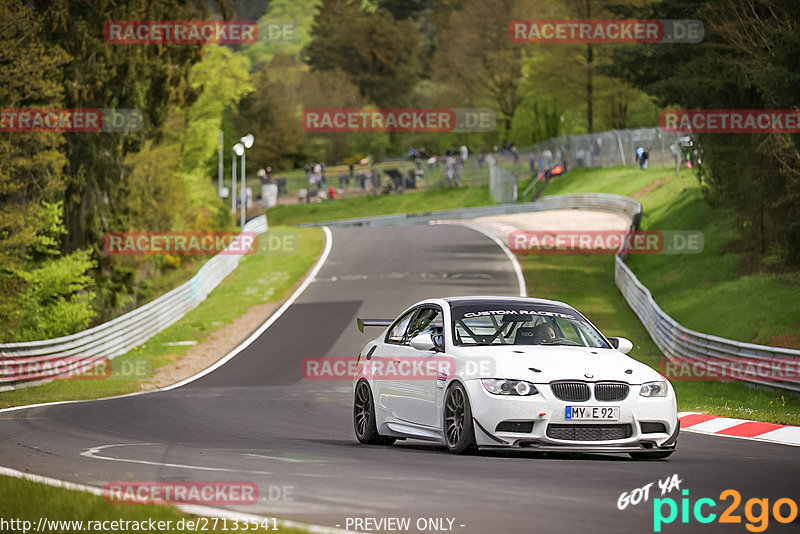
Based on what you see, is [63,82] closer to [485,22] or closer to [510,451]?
[510,451]

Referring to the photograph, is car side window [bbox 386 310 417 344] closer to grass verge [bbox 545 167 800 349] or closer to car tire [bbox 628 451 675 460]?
car tire [bbox 628 451 675 460]

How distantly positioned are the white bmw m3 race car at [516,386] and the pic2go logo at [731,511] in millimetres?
2625

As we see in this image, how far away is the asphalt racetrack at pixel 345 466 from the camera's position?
8.41 m

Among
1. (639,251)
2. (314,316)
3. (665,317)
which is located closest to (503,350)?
(665,317)

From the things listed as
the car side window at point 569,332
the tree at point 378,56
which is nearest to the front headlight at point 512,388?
the car side window at point 569,332

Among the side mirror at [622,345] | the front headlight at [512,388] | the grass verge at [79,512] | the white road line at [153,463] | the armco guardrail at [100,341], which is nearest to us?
the grass verge at [79,512]

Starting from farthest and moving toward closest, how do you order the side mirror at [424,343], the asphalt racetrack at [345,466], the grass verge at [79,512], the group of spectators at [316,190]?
the group of spectators at [316,190], the side mirror at [424,343], the asphalt racetrack at [345,466], the grass verge at [79,512]

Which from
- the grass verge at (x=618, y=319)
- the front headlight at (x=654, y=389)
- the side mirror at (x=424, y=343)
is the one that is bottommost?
the grass verge at (x=618, y=319)

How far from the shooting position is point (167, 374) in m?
32.5

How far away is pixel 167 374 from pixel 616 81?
210 feet

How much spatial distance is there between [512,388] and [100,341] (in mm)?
22856

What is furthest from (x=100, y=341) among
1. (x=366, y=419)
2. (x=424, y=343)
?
(x=424, y=343)

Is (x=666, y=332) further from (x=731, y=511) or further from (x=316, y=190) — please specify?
(x=316, y=190)

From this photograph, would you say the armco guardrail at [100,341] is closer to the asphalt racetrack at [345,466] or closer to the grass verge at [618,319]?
the asphalt racetrack at [345,466]
